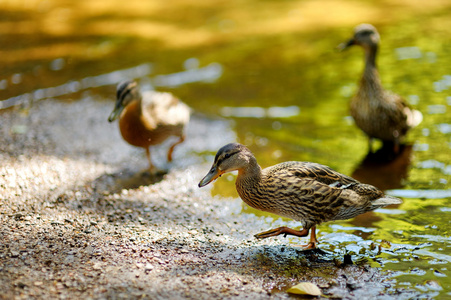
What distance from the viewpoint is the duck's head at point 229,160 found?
4.71 m

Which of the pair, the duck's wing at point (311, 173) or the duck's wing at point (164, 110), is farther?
the duck's wing at point (164, 110)

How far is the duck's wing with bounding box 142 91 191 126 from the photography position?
21.8 ft

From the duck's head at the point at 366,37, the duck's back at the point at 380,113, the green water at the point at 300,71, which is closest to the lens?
the green water at the point at 300,71

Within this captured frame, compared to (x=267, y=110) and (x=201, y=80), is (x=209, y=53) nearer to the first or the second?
(x=201, y=80)

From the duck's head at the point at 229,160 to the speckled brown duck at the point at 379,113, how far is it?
121 inches

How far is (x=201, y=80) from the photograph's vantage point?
9.54m

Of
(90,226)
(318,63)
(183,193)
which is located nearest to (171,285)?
(90,226)

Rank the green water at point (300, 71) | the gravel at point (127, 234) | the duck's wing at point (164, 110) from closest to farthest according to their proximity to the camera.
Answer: the gravel at point (127, 234), the green water at point (300, 71), the duck's wing at point (164, 110)

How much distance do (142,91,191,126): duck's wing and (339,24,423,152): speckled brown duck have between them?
2557mm

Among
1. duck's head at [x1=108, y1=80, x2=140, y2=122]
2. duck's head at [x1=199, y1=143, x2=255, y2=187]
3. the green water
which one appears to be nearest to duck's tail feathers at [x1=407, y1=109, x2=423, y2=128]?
the green water

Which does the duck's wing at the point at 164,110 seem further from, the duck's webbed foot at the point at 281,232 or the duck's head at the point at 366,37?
the duck's head at the point at 366,37

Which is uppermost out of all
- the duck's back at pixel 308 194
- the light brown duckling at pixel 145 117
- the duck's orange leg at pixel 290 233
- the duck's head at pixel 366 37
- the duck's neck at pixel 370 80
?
the duck's head at pixel 366 37

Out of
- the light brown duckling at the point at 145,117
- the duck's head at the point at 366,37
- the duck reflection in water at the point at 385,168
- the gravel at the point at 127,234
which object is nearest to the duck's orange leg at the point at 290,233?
the gravel at the point at 127,234

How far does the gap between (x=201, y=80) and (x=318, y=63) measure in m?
2.41
